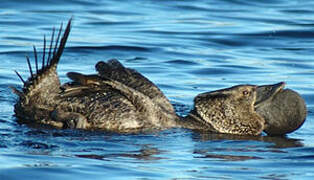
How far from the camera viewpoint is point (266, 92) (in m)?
8.12

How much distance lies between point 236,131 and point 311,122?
1145mm

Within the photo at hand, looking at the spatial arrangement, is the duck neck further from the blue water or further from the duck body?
the blue water

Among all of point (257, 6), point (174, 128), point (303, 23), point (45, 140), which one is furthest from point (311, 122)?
point (257, 6)

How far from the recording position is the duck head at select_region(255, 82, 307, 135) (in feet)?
26.2

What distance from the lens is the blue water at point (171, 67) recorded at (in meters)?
6.41

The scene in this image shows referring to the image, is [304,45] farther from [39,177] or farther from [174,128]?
[39,177]

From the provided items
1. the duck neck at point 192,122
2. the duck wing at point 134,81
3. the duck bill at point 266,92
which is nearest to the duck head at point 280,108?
the duck bill at point 266,92

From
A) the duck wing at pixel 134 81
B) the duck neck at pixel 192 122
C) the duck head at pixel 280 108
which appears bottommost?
the duck neck at pixel 192 122

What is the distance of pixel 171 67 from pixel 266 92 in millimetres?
4092

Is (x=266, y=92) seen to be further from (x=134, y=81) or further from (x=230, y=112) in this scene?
(x=134, y=81)

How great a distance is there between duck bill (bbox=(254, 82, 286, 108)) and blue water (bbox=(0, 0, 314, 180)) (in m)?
0.36

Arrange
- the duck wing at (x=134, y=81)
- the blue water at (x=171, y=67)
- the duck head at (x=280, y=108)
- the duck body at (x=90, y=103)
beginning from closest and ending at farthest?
the blue water at (x=171, y=67), the duck body at (x=90, y=103), the duck head at (x=280, y=108), the duck wing at (x=134, y=81)

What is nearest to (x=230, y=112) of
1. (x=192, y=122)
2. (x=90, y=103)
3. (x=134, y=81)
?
(x=192, y=122)

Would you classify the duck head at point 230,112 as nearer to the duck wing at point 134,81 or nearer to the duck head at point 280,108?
the duck head at point 280,108
